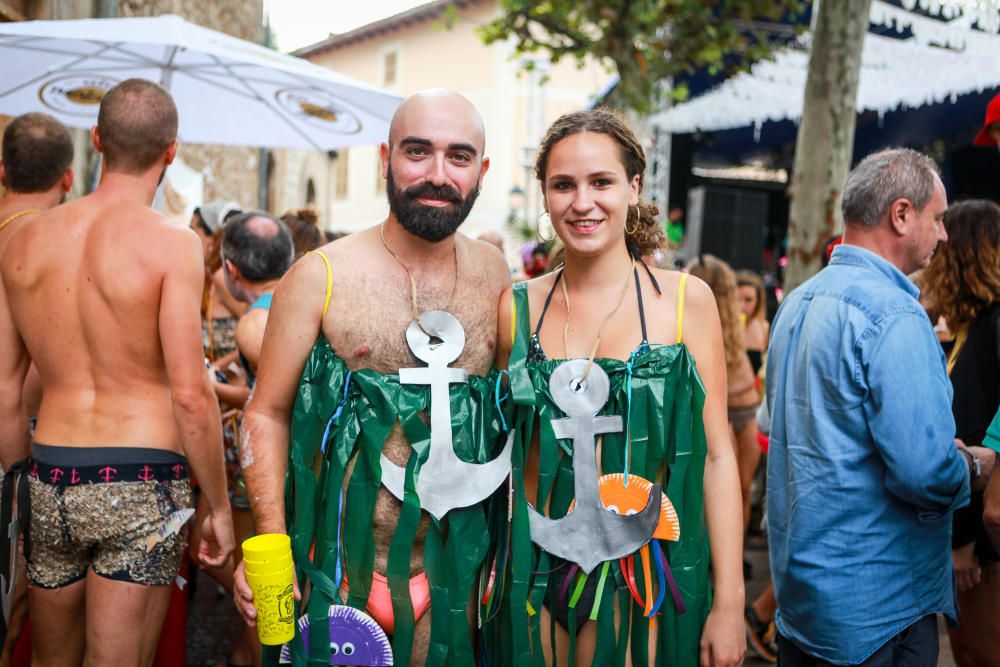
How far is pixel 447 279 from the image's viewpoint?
2266 mm

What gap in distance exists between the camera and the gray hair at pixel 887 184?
7.63 ft

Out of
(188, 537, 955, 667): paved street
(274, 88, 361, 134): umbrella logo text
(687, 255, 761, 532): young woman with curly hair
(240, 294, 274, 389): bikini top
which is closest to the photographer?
(240, 294, 274, 389): bikini top

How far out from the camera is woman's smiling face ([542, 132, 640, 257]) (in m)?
2.11

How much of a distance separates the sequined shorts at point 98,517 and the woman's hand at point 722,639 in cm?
157

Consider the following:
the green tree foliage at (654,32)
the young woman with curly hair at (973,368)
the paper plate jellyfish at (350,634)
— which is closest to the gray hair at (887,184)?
the young woman with curly hair at (973,368)

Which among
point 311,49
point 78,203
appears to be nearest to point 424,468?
point 78,203

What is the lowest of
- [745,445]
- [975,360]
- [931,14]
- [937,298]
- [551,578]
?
[745,445]

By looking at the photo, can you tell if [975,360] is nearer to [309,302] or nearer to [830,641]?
[830,641]

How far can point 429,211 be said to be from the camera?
2.15m

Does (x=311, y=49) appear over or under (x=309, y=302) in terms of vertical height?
over

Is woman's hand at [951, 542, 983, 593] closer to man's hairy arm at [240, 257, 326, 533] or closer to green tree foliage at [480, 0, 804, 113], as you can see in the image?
man's hairy arm at [240, 257, 326, 533]

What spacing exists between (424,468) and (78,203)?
1.39m

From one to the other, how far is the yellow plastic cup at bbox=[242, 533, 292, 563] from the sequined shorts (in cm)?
75

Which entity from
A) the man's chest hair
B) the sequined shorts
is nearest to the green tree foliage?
the man's chest hair
